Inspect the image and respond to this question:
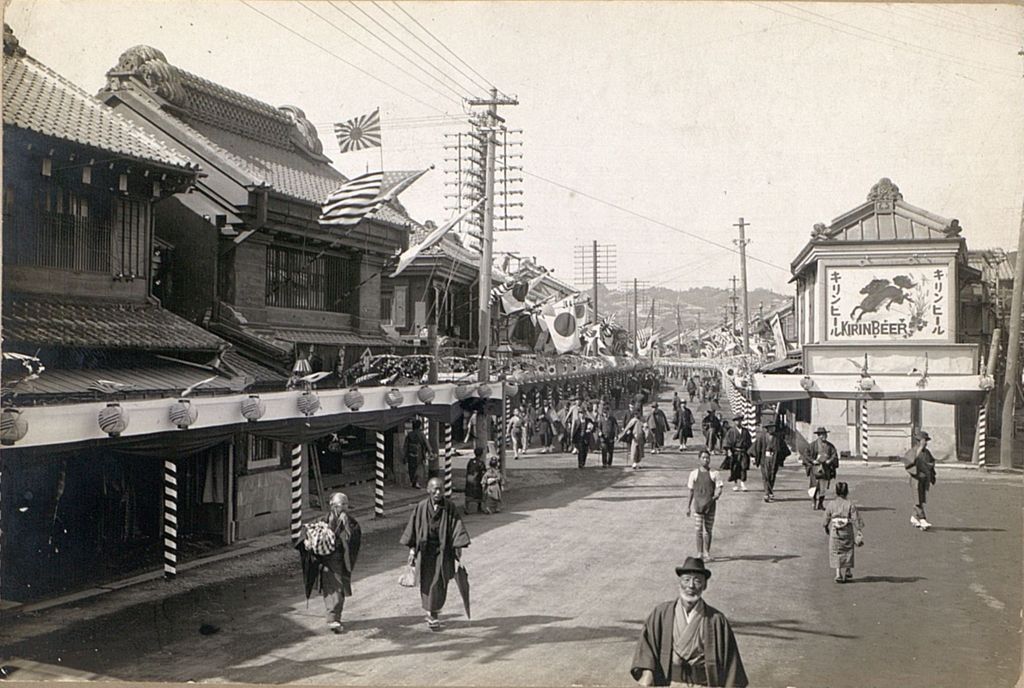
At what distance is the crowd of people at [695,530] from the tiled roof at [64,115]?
736cm

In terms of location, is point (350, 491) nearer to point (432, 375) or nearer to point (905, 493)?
point (432, 375)

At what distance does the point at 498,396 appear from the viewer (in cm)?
2103

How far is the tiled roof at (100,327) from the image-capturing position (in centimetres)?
1160

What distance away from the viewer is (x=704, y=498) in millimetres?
13227

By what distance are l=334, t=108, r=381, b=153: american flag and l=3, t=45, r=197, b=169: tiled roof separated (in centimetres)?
300

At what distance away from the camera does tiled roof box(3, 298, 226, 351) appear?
457 inches

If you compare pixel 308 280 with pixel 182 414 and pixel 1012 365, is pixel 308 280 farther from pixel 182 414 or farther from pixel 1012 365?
pixel 1012 365

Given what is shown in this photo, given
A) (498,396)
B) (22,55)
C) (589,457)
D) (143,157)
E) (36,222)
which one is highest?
(22,55)

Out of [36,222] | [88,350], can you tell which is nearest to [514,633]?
[88,350]

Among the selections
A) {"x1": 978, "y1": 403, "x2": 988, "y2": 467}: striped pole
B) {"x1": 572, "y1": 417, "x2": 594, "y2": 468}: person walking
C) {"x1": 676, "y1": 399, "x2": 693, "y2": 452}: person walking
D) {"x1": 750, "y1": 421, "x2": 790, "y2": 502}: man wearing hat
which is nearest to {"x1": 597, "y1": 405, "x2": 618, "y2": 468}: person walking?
{"x1": 572, "y1": 417, "x2": 594, "y2": 468}: person walking

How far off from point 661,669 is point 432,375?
45.9 ft

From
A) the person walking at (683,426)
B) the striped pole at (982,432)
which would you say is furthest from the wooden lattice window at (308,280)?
the striped pole at (982,432)

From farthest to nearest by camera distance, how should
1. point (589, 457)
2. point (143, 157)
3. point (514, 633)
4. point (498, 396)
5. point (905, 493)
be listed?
point (589, 457), point (498, 396), point (905, 493), point (143, 157), point (514, 633)

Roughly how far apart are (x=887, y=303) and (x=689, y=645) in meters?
16.6
